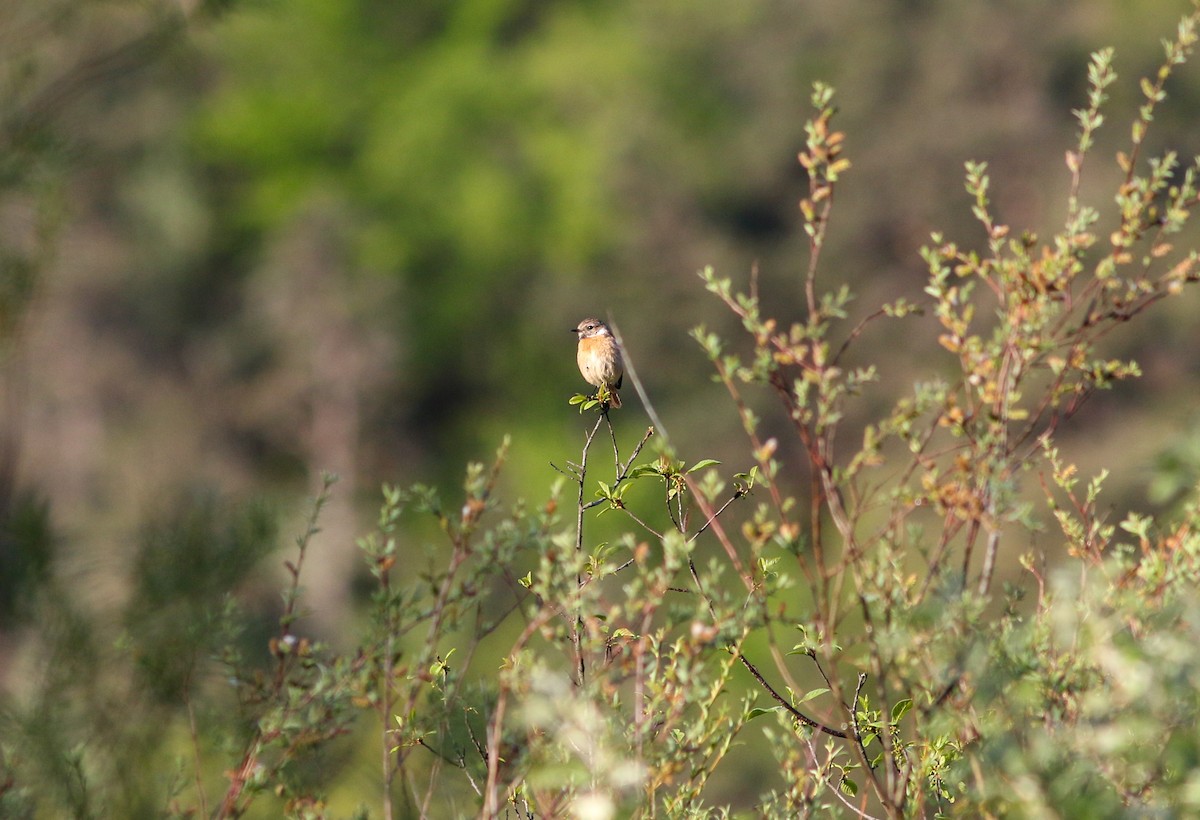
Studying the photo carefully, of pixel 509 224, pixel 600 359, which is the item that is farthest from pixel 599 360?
pixel 509 224

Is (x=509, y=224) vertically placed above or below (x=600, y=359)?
above

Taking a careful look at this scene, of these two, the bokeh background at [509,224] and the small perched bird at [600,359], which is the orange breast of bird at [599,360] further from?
the bokeh background at [509,224]

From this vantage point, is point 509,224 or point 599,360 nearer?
point 599,360

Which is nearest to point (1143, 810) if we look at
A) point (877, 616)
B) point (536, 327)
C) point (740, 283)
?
point (877, 616)

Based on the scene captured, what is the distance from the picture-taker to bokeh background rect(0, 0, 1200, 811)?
24.6 m

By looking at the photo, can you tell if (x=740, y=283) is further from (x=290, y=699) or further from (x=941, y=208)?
(x=290, y=699)

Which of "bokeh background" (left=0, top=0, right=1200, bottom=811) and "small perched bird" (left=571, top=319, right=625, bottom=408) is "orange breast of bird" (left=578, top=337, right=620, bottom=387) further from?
"bokeh background" (left=0, top=0, right=1200, bottom=811)

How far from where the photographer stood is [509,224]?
99.6 ft

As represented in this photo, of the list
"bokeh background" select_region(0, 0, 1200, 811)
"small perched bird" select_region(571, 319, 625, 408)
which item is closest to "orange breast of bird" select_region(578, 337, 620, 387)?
"small perched bird" select_region(571, 319, 625, 408)

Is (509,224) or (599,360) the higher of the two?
(509,224)

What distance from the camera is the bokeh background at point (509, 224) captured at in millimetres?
24562

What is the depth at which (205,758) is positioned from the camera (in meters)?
3.32

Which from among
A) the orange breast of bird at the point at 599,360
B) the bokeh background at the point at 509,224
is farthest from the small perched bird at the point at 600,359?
the bokeh background at the point at 509,224

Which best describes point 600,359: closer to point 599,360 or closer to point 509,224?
point 599,360
